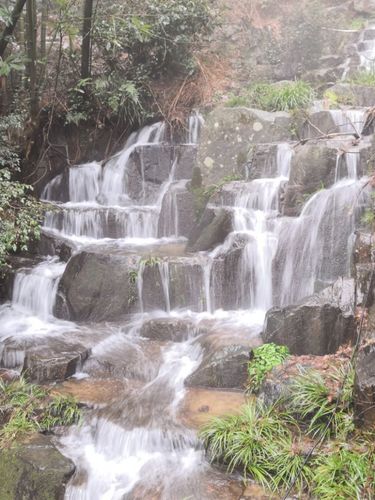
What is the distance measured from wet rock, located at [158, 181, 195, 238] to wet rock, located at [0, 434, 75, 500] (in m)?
5.73

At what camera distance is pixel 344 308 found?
5.38 meters

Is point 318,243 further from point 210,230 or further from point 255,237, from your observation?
point 210,230

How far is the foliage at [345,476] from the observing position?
372cm

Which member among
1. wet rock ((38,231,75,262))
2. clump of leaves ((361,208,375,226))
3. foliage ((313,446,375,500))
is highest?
clump of leaves ((361,208,375,226))

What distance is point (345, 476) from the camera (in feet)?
12.6

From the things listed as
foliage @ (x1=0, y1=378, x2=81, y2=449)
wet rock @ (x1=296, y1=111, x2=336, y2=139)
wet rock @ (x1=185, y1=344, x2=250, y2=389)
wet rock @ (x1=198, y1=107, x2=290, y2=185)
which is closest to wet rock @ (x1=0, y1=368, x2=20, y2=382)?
foliage @ (x1=0, y1=378, x2=81, y2=449)

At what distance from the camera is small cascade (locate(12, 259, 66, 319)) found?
829 centimetres

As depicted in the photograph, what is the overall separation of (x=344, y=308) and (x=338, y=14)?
13.9 m

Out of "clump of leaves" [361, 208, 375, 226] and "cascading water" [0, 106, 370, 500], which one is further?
"clump of leaves" [361, 208, 375, 226]

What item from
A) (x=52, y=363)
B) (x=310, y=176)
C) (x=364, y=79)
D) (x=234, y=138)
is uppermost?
(x=364, y=79)

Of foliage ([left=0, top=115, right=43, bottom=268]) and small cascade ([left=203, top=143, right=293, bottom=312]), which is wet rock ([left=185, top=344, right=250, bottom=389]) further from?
foliage ([left=0, top=115, right=43, bottom=268])

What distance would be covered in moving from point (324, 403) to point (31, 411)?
3.36 metres

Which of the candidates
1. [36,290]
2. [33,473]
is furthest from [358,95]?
[33,473]

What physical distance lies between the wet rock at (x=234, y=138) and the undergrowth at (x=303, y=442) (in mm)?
5830
